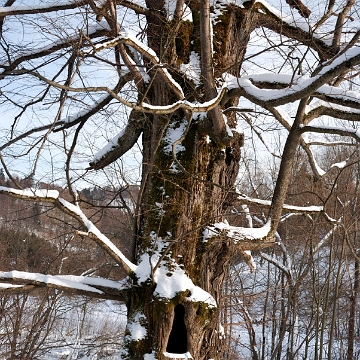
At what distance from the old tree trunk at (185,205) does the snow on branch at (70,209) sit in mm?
290

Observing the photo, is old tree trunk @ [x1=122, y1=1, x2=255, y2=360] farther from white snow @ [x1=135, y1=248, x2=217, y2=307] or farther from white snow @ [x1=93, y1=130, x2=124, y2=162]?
white snow @ [x1=93, y1=130, x2=124, y2=162]

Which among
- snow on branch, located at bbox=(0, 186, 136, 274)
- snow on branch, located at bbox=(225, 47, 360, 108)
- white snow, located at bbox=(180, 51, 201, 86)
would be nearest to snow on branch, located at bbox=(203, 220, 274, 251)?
snow on branch, located at bbox=(0, 186, 136, 274)

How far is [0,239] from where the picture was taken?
13.0 m

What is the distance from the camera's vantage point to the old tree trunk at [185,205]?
11.6 feet

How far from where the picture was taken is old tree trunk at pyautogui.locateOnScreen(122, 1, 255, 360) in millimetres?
3531

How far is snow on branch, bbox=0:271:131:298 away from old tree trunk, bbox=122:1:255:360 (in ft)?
0.77

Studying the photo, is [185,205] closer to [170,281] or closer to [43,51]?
[170,281]

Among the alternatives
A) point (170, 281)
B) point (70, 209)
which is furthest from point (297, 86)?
point (70, 209)

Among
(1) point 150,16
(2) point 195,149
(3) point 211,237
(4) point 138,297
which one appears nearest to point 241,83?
(2) point 195,149

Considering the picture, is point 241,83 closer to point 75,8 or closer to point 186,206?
point 186,206

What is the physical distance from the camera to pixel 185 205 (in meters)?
3.87

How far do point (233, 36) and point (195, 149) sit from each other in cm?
137

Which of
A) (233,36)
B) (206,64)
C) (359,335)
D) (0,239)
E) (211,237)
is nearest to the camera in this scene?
(206,64)

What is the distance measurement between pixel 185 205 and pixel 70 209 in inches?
42.2
